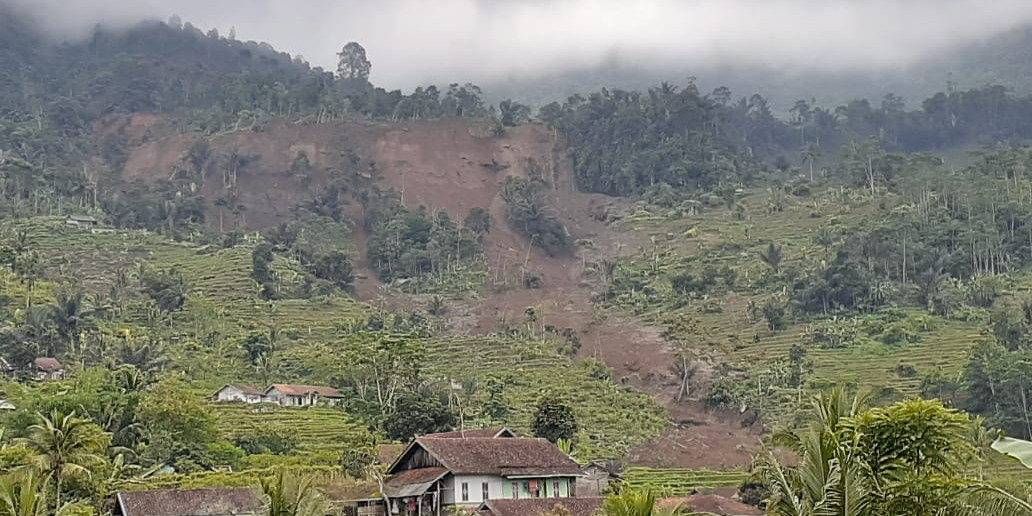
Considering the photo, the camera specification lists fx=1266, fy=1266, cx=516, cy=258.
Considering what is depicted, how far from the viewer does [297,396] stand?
70312mm

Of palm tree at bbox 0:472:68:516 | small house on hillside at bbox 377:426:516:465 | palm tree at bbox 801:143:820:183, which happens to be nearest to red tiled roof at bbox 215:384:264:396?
small house on hillside at bbox 377:426:516:465

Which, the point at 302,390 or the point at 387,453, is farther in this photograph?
the point at 302,390

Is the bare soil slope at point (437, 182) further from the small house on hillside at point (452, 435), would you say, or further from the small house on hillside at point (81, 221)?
the small house on hillside at point (452, 435)

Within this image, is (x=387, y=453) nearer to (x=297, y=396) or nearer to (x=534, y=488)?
(x=534, y=488)

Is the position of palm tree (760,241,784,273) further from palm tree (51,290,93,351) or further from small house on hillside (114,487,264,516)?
small house on hillside (114,487,264,516)

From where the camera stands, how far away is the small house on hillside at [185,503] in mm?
37188

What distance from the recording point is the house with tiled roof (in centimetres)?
4066

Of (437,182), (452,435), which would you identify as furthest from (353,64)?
(452,435)

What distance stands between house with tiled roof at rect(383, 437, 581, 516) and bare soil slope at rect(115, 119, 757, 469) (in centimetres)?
5375

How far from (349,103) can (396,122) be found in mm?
5783

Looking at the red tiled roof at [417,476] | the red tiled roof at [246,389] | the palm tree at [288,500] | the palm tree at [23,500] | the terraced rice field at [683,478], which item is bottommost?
the terraced rice field at [683,478]

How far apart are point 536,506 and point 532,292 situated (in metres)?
69.6

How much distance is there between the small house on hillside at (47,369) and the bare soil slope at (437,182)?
110 ft

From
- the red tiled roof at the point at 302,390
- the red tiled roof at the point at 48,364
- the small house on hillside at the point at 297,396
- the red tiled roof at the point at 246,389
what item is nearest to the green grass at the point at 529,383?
the red tiled roof at the point at 302,390
